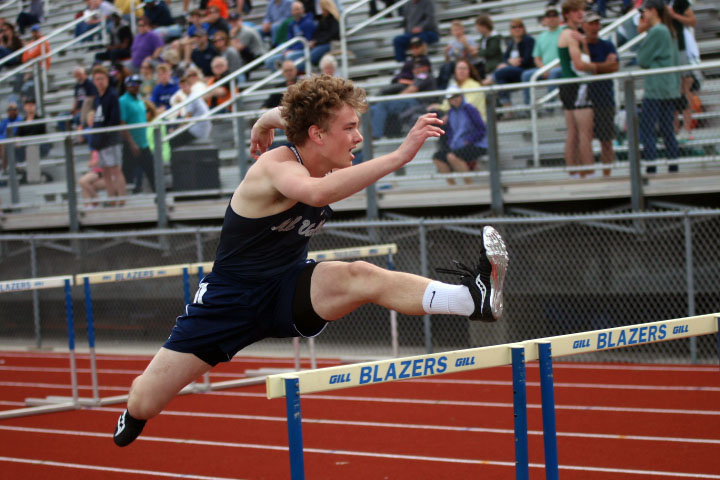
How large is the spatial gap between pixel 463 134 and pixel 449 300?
578 cm

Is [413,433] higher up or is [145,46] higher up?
[145,46]

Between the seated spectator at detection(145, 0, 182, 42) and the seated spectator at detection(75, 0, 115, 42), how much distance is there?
Answer: 1.85 metres

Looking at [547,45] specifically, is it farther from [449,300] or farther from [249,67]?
[449,300]

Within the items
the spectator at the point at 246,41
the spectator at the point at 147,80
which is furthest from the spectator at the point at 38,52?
the spectator at the point at 246,41

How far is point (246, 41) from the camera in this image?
1508cm

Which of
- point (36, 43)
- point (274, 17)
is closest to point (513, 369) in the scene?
point (274, 17)

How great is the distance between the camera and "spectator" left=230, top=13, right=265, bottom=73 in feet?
49.3

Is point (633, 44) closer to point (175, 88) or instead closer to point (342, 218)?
point (342, 218)

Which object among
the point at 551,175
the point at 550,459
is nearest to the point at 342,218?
the point at 551,175

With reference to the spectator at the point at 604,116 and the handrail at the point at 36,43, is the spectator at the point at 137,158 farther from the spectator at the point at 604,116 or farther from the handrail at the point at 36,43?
the handrail at the point at 36,43

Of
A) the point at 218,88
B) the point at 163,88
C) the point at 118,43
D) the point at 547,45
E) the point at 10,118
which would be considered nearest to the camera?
the point at 547,45

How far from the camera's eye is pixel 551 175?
938cm

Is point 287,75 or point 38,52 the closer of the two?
point 287,75

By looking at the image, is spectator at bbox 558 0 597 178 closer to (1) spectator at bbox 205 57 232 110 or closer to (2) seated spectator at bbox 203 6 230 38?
(1) spectator at bbox 205 57 232 110
